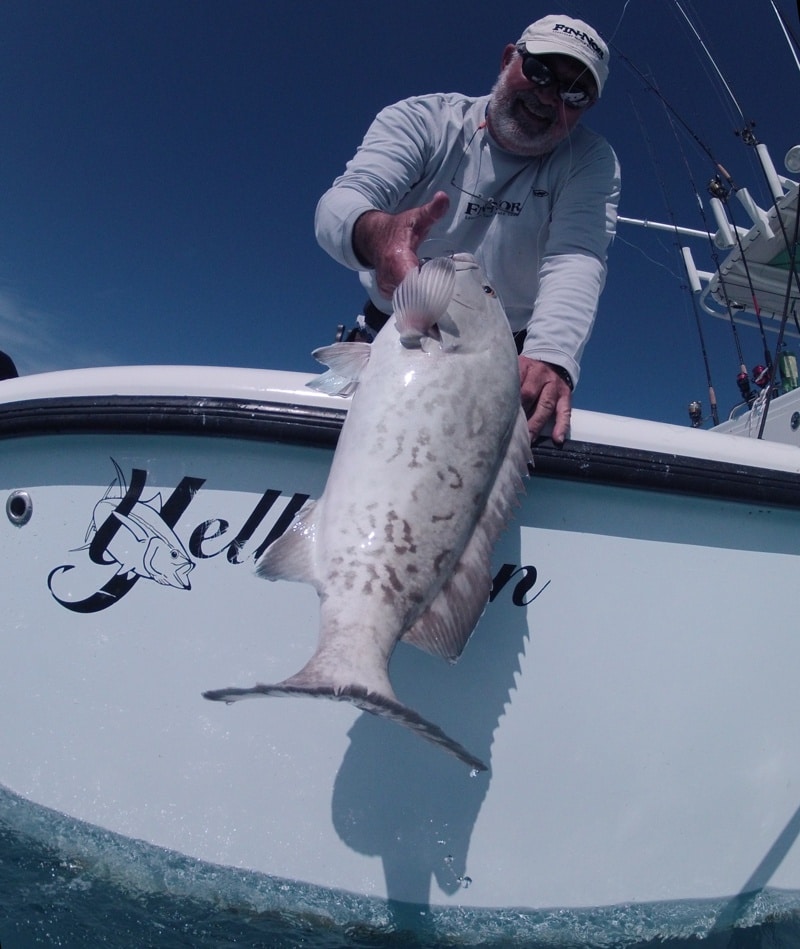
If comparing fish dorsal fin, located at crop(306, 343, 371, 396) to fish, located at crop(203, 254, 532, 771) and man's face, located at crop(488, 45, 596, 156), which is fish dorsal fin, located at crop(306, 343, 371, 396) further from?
man's face, located at crop(488, 45, 596, 156)

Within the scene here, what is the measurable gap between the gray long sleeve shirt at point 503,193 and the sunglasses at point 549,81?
0.20m

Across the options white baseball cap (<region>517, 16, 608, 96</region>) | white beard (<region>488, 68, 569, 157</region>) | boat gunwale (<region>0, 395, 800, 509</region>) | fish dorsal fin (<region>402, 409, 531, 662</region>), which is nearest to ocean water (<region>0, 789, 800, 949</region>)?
fish dorsal fin (<region>402, 409, 531, 662</region>)

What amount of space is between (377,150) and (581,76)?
811mm

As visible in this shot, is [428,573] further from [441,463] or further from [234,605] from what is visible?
[234,605]

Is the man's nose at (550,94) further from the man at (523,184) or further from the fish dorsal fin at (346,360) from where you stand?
the fish dorsal fin at (346,360)

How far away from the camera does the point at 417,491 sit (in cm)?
149

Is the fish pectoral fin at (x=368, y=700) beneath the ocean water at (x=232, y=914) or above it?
above

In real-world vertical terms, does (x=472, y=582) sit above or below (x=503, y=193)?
below

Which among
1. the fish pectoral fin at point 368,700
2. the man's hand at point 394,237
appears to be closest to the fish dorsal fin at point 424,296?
the man's hand at point 394,237

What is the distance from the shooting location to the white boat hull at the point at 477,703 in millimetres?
1815

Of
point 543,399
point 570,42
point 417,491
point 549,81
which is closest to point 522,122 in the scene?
point 549,81

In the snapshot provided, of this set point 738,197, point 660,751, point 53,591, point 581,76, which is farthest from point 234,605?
point 738,197

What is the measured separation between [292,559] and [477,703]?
707 mm

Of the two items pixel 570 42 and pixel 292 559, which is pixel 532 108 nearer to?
pixel 570 42
